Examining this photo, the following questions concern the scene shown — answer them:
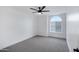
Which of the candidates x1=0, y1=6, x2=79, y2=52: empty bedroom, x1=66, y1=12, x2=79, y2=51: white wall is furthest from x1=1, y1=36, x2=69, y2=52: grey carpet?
x1=66, y1=12, x2=79, y2=51: white wall

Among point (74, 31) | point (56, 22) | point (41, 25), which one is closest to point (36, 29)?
point (41, 25)

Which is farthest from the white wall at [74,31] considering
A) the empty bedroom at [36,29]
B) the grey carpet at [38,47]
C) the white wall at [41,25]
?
the white wall at [41,25]

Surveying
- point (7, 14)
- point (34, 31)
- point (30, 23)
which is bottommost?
point (34, 31)

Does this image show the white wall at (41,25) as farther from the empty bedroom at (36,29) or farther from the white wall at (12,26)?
the white wall at (12,26)

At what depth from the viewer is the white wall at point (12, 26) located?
3219 mm

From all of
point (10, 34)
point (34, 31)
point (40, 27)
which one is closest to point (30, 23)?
point (34, 31)

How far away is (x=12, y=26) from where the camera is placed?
375 centimetres

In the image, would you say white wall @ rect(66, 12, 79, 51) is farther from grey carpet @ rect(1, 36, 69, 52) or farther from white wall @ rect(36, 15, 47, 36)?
white wall @ rect(36, 15, 47, 36)

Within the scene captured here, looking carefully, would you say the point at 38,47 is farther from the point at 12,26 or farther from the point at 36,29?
the point at 36,29
